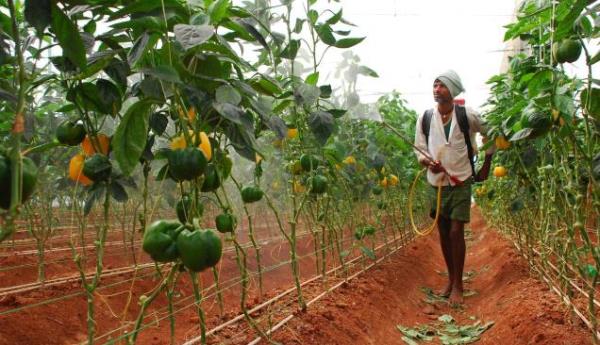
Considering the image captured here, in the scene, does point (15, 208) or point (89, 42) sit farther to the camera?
point (89, 42)

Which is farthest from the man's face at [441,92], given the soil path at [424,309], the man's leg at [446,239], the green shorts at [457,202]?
the soil path at [424,309]

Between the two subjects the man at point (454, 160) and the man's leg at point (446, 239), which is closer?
the man at point (454, 160)

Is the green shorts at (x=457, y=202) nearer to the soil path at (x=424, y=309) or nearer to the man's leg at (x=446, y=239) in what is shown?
the man's leg at (x=446, y=239)

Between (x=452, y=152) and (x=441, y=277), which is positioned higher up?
(x=452, y=152)

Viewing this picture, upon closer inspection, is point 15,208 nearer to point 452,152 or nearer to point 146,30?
point 146,30

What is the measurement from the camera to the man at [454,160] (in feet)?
10.0

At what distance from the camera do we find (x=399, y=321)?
278cm

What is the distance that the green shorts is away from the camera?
3051mm

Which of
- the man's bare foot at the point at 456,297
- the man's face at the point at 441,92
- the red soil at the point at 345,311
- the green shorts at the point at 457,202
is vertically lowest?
the man's bare foot at the point at 456,297

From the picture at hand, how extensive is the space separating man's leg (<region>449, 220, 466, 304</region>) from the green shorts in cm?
5

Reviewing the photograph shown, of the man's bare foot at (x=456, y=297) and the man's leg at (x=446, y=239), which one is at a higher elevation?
the man's leg at (x=446, y=239)

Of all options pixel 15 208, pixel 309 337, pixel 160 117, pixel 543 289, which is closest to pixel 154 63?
pixel 160 117

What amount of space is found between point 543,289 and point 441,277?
1.66m

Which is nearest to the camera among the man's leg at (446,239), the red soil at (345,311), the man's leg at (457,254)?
the red soil at (345,311)
